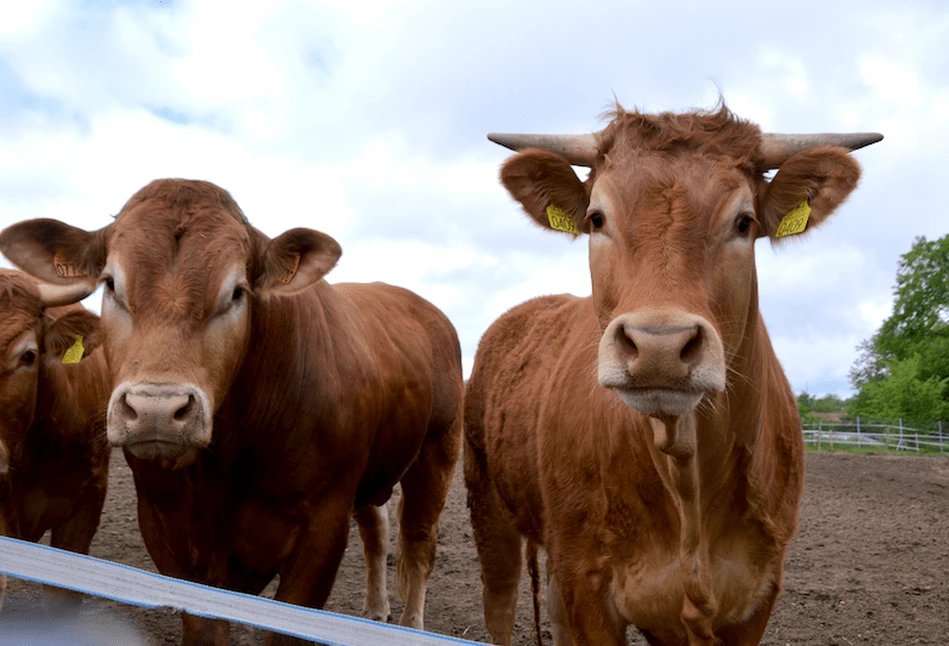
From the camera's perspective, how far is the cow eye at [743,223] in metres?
2.98

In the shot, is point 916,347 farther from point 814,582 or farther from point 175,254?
point 175,254

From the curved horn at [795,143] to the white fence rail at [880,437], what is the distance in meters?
31.1

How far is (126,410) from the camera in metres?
3.20

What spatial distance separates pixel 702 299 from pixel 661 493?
0.95 m

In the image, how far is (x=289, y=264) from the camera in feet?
13.5

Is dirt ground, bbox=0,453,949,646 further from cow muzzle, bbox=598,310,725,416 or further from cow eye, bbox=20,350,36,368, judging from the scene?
cow muzzle, bbox=598,310,725,416

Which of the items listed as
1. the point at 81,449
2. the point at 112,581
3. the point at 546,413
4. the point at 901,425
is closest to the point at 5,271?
the point at 81,449

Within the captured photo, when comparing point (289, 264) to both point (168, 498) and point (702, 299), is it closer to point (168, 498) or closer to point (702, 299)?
point (168, 498)

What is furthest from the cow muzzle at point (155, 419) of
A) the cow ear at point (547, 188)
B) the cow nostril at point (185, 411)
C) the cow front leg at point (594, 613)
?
the cow front leg at point (594, 613)

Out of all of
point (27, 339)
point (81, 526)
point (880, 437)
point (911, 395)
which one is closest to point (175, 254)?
point (27, 339)

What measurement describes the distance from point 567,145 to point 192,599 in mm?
2252

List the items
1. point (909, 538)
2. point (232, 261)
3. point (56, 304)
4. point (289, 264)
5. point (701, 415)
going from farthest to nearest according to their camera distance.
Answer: point (909, 538) < point (56, 304) < point (289, 264) < point (232, 261) < point (701, 415)

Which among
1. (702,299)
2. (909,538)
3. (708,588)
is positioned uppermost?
(702,299)

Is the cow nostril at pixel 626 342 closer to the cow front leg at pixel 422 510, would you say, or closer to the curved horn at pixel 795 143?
the curved horn at pixel 795 143
